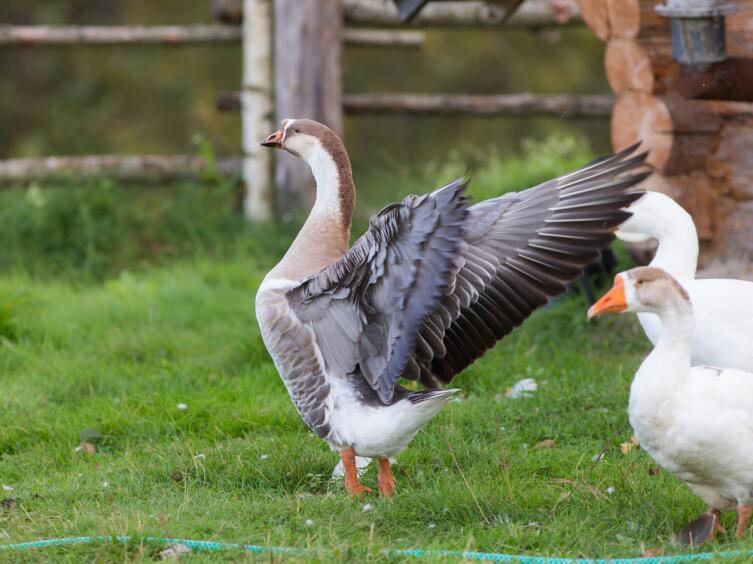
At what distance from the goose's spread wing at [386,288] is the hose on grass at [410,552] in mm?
673

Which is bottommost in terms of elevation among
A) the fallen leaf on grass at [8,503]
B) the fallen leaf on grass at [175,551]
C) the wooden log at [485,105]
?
the fallen leaf on grass at [8,503]

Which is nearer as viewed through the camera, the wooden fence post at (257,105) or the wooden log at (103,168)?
the wooden fence post at (257,105)

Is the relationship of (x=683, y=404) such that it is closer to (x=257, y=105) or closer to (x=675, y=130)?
(x=675, y=130)

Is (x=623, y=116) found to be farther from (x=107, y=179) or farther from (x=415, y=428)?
(x=107, y=179)

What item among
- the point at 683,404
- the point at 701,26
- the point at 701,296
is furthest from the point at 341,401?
the point at 701,26

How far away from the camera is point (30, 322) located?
20.0ft

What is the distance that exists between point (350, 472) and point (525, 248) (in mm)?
998

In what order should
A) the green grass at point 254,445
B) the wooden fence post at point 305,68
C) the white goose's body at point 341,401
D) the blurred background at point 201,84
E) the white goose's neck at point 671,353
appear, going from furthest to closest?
the blurred background at point 201,84
the wooden fence post at point 305,68
the white goose's body at point 341,401
the green grass at point 254,445
the white goose's neck at point 671,353

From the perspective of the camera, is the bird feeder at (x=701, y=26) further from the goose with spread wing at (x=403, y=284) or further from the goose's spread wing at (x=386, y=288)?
the goose's spread wing at (x=386, y=288)

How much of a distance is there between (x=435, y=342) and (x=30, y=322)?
3.02m

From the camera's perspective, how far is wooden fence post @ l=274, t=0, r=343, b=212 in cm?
753

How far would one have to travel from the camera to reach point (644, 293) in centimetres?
332

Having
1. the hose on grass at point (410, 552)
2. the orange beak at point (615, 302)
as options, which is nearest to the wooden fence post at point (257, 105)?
the hose on grass at point (410, 552)

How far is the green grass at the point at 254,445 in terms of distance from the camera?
3.56 meters
